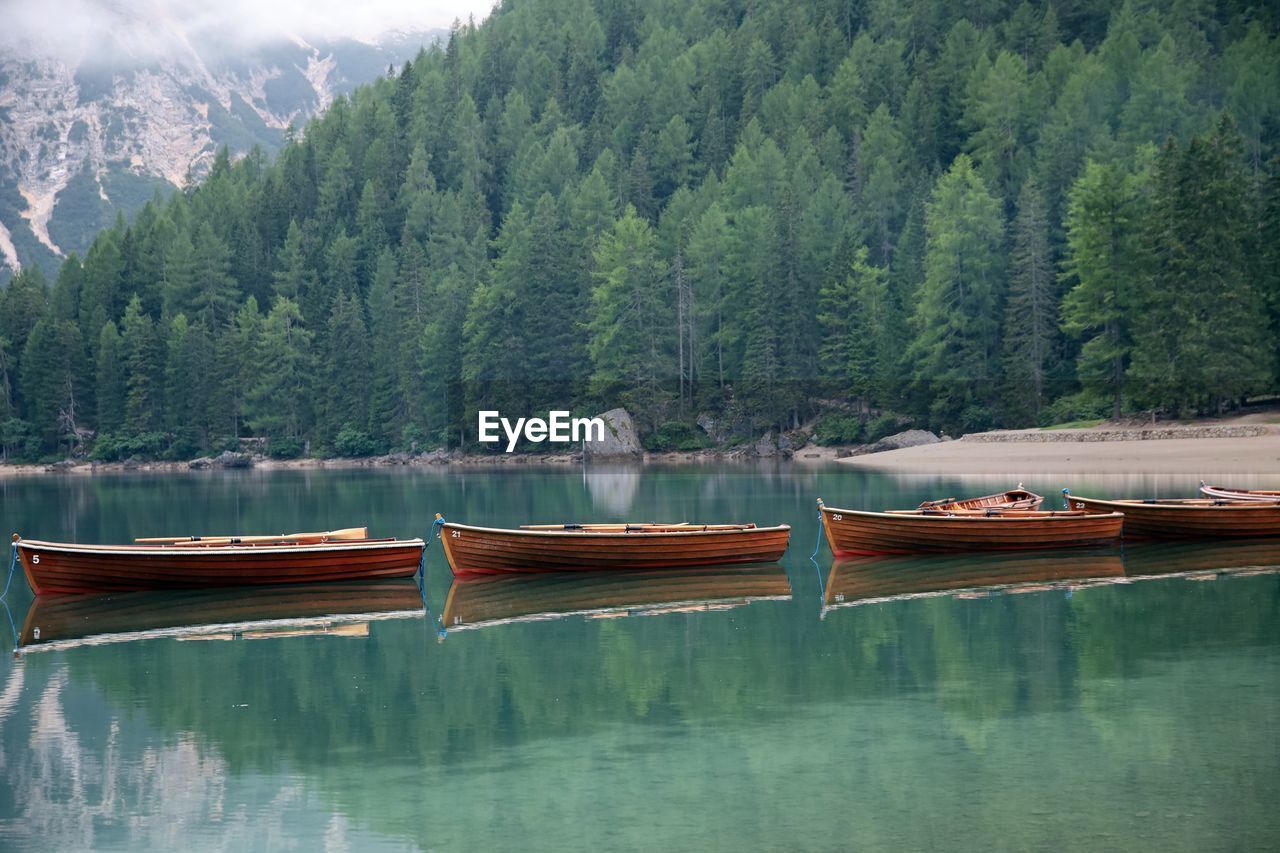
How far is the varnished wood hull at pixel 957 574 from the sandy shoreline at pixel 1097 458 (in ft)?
90.8

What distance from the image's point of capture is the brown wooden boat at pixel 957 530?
36750 millimetres

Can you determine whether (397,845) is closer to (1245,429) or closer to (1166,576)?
(1166,576)

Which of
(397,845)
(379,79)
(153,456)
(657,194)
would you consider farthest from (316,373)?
(397,845)

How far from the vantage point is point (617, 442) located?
362 ft

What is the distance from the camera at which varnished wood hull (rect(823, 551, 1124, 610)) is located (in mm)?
31219

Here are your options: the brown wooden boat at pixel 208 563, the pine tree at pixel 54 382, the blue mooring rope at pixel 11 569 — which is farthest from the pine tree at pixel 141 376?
the brown wooden boat at pixel 208 563

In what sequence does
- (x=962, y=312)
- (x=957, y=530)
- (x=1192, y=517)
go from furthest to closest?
(x=962, y=312) → (x=1192, y=517) → (x=957, y=530)

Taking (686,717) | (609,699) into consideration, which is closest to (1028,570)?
(609,699)

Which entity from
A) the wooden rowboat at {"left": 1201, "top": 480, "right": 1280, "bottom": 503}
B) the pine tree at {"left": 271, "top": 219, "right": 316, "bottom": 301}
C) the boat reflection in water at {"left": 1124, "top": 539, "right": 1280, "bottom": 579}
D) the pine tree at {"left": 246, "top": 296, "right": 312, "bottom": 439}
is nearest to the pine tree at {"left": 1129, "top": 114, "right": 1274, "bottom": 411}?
the wooden rowboat at {"left": 1201, "top": 480, "right": 1280, "bottom": 503}

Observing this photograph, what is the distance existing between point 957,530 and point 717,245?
8162 cm

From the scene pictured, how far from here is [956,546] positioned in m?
37.4

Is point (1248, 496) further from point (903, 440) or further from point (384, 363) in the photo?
point (384, 363)

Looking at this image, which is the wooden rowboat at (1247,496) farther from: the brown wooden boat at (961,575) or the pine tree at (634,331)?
the pine tree at (634,331)

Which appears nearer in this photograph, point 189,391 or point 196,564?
point 196,564
